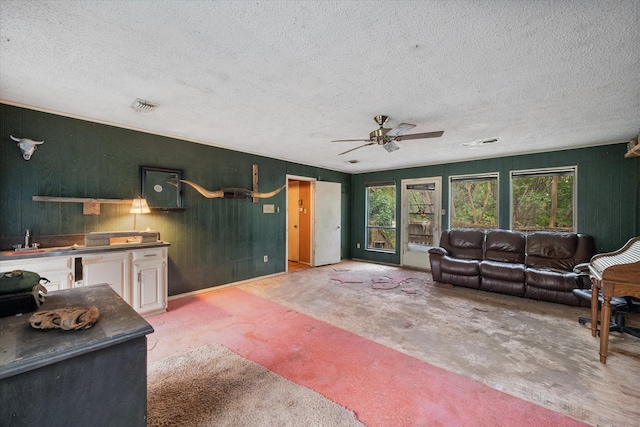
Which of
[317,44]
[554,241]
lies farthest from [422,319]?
[317,44]

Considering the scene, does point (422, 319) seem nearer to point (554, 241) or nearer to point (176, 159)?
point (554, 241)

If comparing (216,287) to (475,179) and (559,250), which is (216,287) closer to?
(475,179)

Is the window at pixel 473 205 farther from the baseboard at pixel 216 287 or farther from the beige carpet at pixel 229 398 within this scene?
the beige carpet at pixel 229 398

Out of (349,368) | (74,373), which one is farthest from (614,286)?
(74,373)

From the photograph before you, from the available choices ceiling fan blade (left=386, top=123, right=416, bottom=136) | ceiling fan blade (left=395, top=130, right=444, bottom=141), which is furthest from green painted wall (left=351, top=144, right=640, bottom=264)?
ceiling fan blade (left=386, top=123, right=416, bottom=136)

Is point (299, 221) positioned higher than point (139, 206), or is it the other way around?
point (139, 206)

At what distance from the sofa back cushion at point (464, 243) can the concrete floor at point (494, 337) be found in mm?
770

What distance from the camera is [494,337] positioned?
9.16 ft

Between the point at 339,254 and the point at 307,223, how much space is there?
3.82 ft

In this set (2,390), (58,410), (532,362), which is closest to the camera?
(2,390)

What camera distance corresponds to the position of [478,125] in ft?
10.8

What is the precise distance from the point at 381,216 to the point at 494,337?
429 cm

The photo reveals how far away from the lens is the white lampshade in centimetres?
330

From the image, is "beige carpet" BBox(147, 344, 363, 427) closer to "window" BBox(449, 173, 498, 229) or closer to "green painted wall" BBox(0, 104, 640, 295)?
"green painted wall" BBox(0, 104, 640, 295)
